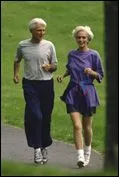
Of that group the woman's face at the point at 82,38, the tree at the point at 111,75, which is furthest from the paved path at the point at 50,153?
the tree at the point at 111,75

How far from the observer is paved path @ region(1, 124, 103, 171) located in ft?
34.1

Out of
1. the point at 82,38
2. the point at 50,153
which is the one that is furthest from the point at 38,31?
the point at 50,153

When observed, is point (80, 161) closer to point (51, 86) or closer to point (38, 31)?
point (51, 86)

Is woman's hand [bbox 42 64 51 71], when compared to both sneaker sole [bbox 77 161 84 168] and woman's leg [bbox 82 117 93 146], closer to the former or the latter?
woman's leg [bbox 82 117 93 146]

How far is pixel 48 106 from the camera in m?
10.4

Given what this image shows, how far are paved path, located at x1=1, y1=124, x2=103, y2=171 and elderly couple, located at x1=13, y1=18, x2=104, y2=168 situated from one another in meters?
0.19

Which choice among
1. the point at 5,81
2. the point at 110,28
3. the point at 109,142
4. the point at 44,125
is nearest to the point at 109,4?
the point at 110,28

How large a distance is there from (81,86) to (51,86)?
0.48 m

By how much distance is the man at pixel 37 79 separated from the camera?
33.5 feet

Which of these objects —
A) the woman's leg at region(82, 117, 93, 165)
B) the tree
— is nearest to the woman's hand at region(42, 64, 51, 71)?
the woman's leg at region(82, 117, 93, 165)

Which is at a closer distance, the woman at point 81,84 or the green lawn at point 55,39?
the woman at point 81,84

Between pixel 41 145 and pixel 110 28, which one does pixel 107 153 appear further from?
pixel 41 145

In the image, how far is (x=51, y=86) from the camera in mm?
10359

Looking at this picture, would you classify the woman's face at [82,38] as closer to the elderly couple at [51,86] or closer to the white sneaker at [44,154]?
the elderly couple at [51,86]
